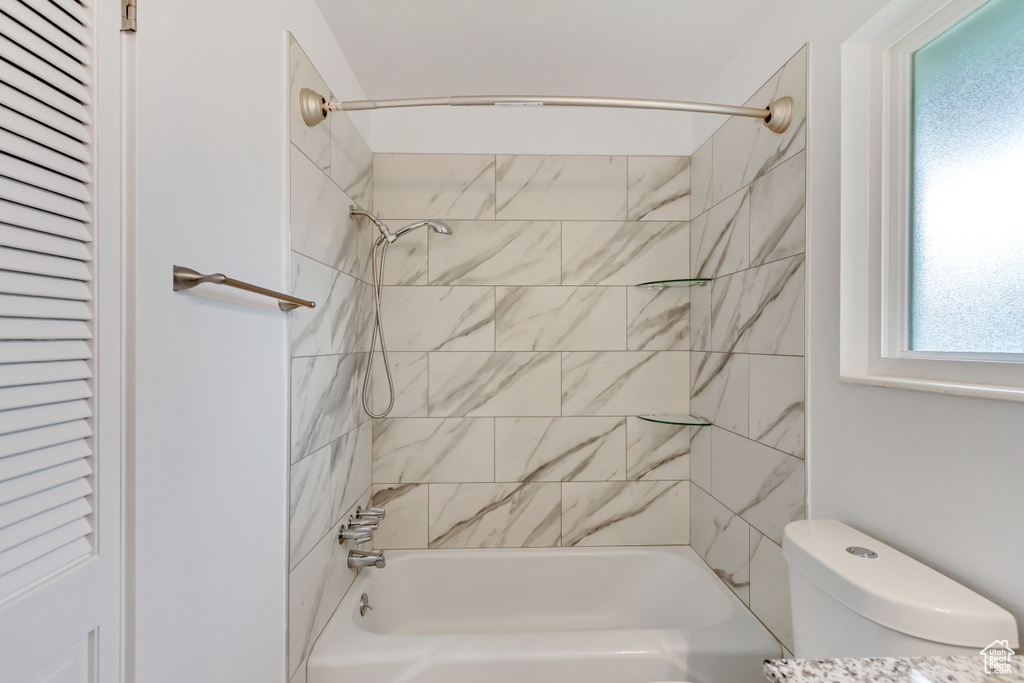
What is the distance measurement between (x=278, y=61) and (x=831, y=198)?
145 cm

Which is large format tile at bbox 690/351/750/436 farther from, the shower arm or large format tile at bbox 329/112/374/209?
large format tile at bbox 329/112/374/209

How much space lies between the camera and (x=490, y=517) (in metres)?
2.33

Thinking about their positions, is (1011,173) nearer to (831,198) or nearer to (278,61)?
(831,198)

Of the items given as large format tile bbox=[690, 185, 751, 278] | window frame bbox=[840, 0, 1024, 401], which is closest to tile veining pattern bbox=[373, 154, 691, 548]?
large format tile bbox=[690, 185, 751, 278]

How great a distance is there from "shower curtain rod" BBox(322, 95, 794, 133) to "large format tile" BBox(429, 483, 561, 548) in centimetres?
150

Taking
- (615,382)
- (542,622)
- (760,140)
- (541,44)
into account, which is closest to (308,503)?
(542,622)

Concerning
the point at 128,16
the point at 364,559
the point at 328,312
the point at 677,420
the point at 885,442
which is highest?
the point at 128,16

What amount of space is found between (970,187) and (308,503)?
1.75m

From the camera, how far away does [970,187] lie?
41.9 inches

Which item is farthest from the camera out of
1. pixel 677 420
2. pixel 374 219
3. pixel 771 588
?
pixel 677 420

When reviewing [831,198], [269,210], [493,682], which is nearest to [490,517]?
[493,682]

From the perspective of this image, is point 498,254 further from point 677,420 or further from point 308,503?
point 308,503

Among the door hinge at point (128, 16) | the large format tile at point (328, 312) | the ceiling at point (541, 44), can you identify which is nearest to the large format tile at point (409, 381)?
the large format tile at point (328, 312)

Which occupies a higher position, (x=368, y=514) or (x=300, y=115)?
(x=300, y=115)
